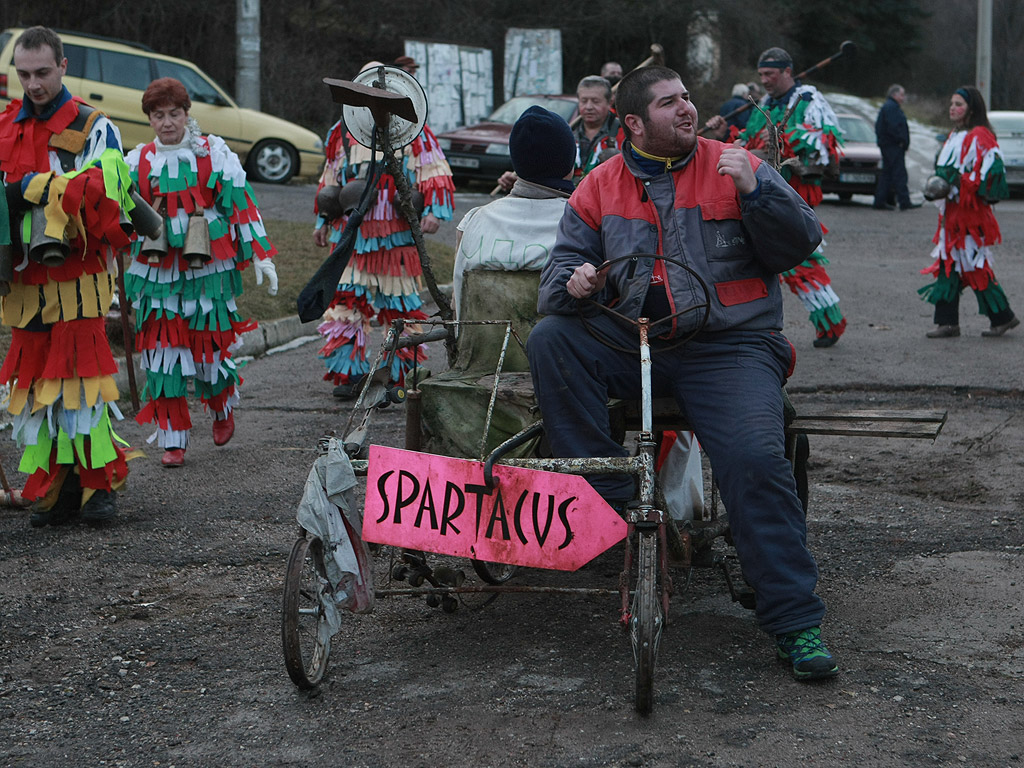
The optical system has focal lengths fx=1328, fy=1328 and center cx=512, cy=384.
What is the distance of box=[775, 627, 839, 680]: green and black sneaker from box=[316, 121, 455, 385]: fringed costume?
4.54 meters

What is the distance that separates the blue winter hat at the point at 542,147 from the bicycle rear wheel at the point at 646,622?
5.58ft

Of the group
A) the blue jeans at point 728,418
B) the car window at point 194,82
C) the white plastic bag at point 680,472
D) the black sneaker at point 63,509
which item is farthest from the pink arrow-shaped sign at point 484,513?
the car window at point 194,82

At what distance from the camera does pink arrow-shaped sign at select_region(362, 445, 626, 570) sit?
3.80m

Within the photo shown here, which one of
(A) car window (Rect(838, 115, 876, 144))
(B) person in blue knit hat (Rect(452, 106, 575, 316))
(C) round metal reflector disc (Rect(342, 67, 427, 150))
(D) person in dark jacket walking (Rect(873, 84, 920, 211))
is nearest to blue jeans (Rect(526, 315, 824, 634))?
(B) person in blue knit hat (Rect(452, 106, 575, 316))

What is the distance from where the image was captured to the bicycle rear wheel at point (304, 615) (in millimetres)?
3662

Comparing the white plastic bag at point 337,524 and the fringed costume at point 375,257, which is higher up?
the fringed costume at point 375,257

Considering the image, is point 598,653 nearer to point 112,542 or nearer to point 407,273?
point 112,542

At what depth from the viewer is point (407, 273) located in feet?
27.7

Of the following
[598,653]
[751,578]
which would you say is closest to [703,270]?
[751,578]

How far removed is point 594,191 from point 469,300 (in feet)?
2.30

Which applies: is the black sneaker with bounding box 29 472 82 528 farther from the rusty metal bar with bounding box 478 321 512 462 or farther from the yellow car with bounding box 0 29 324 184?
the yellow car with bounding box 0 29 324 184

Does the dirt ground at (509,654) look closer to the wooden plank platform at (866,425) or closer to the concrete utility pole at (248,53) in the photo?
the wooden plank platform at (866,425)

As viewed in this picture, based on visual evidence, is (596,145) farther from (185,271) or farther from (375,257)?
(185,271)

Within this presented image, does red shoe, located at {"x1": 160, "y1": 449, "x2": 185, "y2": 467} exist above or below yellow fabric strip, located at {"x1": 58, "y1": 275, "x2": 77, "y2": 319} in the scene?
below
